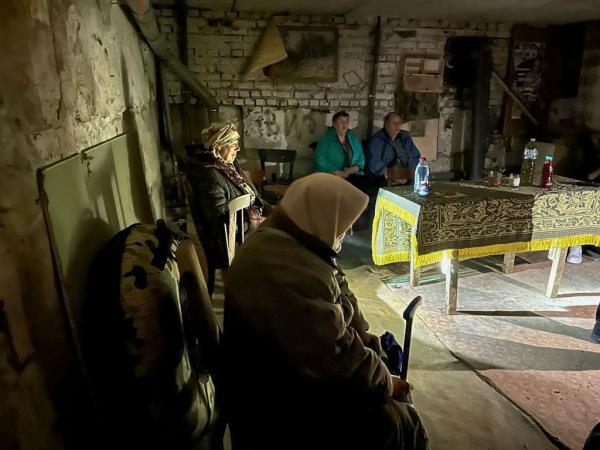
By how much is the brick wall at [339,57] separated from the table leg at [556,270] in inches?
115

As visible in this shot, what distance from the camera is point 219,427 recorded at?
5.15 feet

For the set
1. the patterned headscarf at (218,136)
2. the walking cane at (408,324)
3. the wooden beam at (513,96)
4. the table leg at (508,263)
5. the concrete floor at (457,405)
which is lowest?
the concrete floor at (457,405)

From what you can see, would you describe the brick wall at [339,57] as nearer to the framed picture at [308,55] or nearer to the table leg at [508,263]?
the framed picture at [308,55]

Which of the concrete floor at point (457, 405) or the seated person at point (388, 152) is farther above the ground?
the seated person at point (388, 152)

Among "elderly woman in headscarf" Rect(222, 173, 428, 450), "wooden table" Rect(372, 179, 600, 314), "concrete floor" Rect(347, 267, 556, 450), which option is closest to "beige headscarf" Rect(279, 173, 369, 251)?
"elderly woman in headscarf" Rect(222, 173, 428, 450)

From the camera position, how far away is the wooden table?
2.89 m

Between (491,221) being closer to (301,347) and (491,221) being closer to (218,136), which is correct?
(218,136)

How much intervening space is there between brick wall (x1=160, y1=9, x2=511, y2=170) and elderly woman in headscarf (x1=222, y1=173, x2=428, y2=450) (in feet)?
13.4

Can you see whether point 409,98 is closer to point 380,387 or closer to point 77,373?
point 380,387

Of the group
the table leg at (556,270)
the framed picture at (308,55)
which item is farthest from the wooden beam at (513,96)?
the table leg at (556,270)

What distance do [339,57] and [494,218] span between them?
3178mm

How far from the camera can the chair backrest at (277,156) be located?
16.9 ft

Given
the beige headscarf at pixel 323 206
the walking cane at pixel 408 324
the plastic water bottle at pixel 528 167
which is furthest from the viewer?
the plastic water bottle at pixel 528 167

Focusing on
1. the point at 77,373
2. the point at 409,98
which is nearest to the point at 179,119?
the point at 409,98
